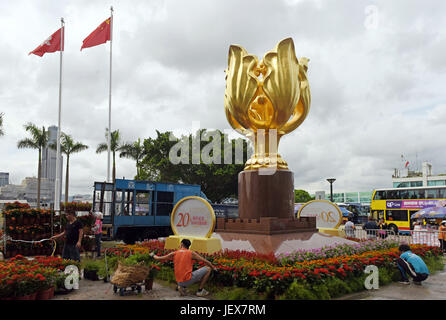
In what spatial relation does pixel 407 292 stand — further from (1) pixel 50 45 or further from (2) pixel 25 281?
(1) pixel 50 45

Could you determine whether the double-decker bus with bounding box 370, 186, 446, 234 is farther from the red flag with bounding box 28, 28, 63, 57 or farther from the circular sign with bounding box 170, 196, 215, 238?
the red flag with bounding box 28, 28, 63, 57

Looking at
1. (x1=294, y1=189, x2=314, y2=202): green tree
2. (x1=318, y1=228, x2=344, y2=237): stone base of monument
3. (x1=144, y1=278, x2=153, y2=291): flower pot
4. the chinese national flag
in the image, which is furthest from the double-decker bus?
(x1=294, y1=189, x2=314, y2=202): green tree

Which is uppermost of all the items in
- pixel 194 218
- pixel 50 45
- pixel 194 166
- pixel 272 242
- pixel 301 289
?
pixel 50 45

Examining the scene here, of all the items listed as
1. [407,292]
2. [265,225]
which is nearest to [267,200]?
[265,225]

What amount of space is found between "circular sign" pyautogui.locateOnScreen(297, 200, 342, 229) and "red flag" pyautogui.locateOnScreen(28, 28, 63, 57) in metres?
16.1

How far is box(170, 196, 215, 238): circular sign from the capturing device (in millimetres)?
8633

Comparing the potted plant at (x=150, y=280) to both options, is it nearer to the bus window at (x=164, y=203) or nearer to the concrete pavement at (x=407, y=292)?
the concrete pavement at (x=407, y=292)

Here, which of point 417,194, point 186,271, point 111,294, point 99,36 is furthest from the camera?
point 417,194

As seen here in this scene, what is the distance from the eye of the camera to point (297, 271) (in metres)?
6.26

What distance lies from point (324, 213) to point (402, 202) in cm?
1588

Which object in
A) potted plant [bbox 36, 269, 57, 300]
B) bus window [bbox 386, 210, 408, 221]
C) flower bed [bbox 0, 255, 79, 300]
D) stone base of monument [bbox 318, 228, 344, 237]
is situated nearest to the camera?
flower bed [bbox 0, 255, 79, 300]

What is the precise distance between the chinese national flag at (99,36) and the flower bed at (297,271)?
48.2 ft

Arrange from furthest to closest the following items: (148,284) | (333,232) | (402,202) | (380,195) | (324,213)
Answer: (380,195) → (402,202) → (324,213) → (333,232) → (148,284)
